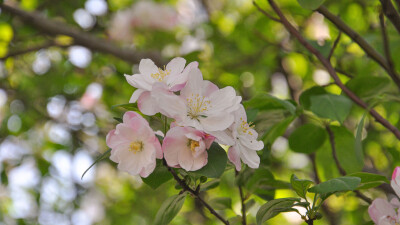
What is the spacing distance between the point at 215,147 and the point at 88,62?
168 centimetres

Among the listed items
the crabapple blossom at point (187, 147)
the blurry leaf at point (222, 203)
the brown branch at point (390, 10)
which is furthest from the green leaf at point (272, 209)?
the brown branch at point (390, 10)

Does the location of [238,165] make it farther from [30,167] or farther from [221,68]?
[30,167]

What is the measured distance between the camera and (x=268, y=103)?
2.83 ft

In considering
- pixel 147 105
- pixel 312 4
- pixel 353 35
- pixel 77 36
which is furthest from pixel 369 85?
pixel 77 36

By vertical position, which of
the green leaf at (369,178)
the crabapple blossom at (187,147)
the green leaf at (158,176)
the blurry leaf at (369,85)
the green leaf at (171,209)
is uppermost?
the crabapple blossom at (187,147)

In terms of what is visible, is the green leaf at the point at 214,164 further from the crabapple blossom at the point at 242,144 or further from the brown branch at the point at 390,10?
the brown branch at the point at 390,10

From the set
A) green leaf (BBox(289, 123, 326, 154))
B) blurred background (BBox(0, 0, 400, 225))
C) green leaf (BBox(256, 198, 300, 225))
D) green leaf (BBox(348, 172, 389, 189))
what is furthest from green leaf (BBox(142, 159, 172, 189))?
blurred background (BBox(0, 0, 400, 225))

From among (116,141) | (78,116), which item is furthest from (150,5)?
(116,141)

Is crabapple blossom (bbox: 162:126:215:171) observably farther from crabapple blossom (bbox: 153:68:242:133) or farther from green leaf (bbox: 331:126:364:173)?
green leaf (bbox: 331:126:364:173)

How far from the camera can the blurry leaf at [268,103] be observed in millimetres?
756

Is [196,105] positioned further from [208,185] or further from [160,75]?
[208,185]

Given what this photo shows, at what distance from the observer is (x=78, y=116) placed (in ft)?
7.48

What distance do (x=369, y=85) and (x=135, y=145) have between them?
20.5 inches

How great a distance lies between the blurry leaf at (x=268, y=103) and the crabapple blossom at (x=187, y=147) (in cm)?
22
